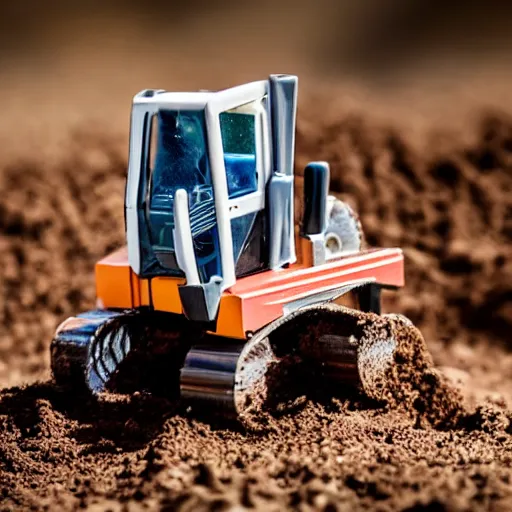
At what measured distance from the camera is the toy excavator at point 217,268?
470 cm

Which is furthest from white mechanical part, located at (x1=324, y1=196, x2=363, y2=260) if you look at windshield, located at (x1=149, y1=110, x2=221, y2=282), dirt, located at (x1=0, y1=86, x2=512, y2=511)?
windshield, located at (x1=149, y1=110, x2=221, y2=282)

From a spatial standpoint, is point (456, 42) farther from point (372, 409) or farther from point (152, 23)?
point (372, 409)

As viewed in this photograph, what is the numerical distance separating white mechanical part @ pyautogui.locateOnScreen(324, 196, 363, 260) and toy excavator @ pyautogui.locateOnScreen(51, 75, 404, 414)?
92 millimetres

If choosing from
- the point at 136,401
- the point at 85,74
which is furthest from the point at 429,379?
the point at 85,74

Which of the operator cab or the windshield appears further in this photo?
the windshield

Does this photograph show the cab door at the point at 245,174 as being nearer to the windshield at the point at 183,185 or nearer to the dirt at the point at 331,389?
the windshield at the point at 183,185

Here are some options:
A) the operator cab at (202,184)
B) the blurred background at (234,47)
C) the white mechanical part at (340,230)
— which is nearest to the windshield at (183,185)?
the operator cab at (202,184)

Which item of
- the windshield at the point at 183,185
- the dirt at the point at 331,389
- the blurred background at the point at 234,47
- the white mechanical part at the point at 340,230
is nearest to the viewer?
the dirt at the point at 331,389

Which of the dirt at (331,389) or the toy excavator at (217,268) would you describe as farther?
the toy excavator at (217,268)

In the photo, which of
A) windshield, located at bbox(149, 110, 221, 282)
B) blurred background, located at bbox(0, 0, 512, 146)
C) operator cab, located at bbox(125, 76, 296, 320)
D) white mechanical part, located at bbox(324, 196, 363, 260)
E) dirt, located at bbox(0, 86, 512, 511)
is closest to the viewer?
dirt, located at bbox(0, 86, 512, 511)

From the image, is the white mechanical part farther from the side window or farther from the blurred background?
the blurred background

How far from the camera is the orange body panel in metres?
4.73

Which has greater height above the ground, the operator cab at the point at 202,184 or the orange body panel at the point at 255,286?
the operator cab at the point at 202,184

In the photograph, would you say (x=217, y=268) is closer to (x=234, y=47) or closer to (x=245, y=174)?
(x=245, y=174)
